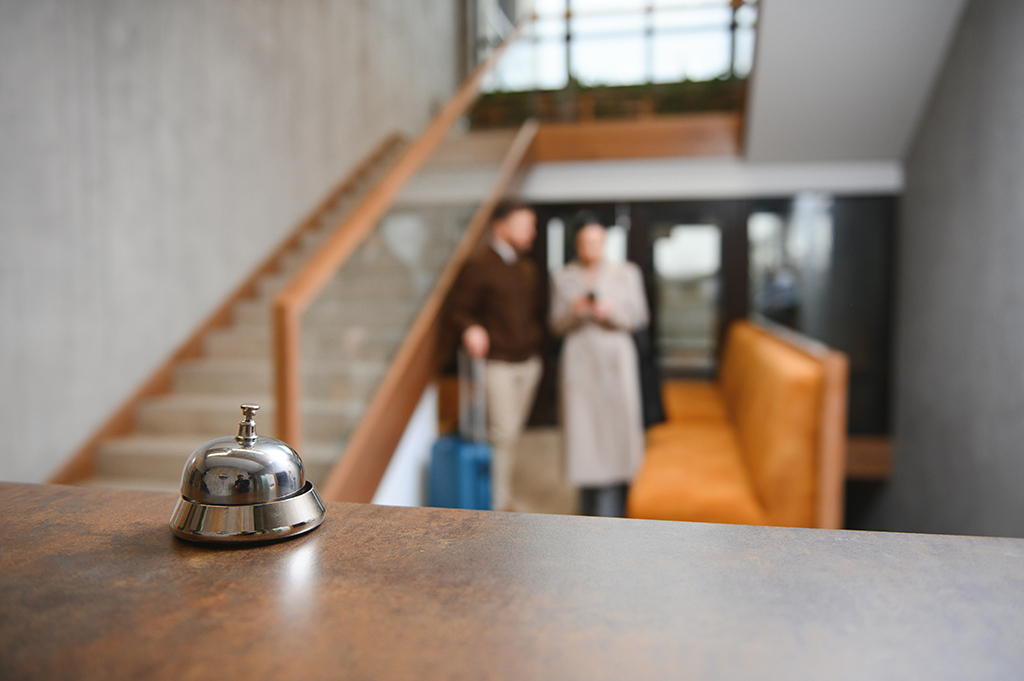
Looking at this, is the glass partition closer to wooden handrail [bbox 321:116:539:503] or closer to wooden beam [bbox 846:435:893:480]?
wooden beam [bbox 846:435:893:480]

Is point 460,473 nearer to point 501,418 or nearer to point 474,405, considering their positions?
point 501,418

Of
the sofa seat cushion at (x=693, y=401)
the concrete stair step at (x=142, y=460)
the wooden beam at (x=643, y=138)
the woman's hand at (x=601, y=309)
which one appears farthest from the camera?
the wooden beam at (x=643, y=138)

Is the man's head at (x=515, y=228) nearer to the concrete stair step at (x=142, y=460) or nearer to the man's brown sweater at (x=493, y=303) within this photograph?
the man's brown sweater at (x=493, y=303)

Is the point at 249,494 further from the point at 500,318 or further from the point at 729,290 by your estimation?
the point at 729,290

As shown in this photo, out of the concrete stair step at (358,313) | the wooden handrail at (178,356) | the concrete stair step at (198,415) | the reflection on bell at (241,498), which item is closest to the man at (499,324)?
the concrete stair step at (358,313)

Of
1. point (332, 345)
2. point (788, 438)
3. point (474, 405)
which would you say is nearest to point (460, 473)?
point (474, 405)

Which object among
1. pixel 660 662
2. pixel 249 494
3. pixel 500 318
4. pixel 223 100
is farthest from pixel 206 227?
pixel 660 662

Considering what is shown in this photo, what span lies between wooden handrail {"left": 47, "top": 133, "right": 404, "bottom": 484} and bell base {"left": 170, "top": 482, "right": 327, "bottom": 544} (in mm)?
2905

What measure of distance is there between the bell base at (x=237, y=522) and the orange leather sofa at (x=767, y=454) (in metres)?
2.13

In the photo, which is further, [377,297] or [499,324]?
[499,324]

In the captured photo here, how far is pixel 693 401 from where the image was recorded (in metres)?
4.87

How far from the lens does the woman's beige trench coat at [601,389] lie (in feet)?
11.6

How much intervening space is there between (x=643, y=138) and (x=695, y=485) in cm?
316

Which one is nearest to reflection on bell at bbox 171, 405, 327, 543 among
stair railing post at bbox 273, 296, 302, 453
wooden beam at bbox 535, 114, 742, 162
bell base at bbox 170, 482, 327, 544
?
bell base at bbox 170, 482, 327, 544
